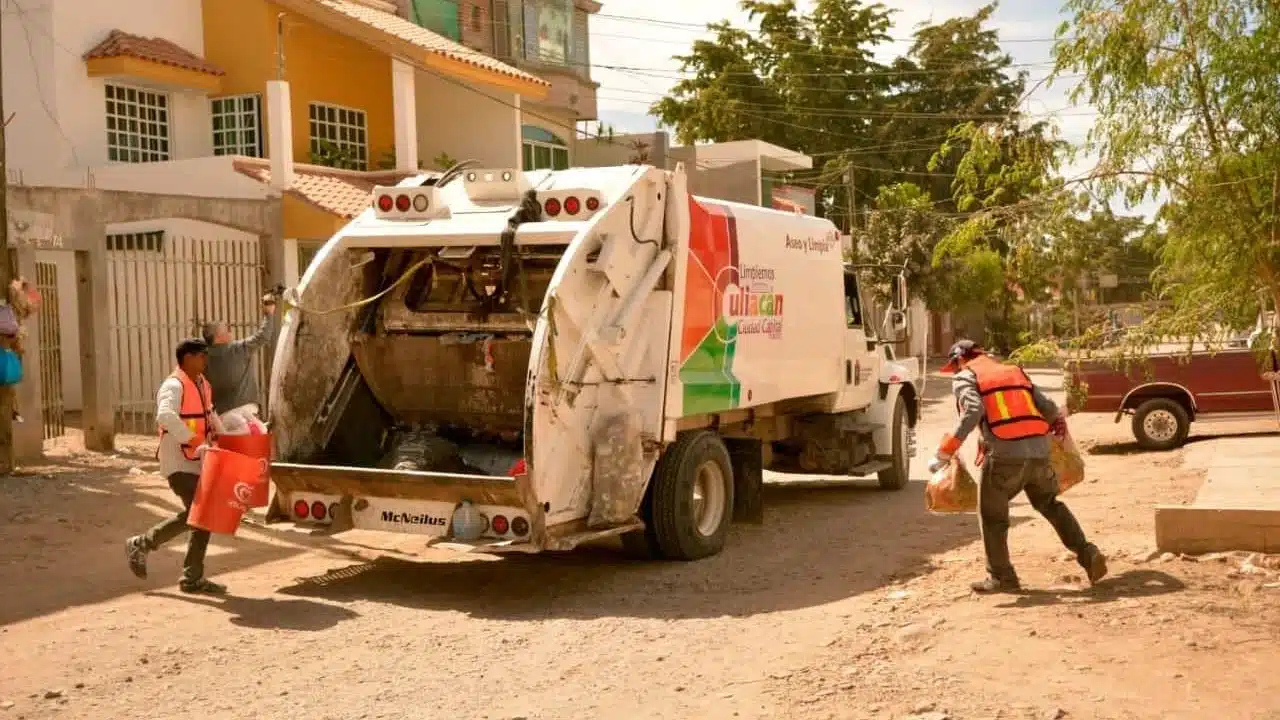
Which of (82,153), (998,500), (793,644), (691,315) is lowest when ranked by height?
(793,644)

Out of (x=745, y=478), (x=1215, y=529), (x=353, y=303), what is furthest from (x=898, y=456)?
(x=353, y=303)

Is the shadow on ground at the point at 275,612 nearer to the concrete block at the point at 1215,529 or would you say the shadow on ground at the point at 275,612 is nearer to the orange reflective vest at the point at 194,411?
the orange reflective vest at the point at 194,411

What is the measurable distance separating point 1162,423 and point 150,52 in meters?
14.1

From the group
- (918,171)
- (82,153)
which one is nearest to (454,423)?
(82,153)

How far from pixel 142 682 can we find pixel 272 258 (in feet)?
38.2

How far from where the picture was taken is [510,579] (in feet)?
30.4

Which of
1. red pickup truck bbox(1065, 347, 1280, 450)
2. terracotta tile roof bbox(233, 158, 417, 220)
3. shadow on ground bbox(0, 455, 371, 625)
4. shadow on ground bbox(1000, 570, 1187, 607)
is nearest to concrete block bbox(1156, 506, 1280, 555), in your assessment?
shadow on ground bbox(1000, 570, 1187, 607)

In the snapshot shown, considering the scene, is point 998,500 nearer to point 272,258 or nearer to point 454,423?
point 454,423

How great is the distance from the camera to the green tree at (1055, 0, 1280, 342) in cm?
947

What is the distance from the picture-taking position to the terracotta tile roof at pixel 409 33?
71.5 ft

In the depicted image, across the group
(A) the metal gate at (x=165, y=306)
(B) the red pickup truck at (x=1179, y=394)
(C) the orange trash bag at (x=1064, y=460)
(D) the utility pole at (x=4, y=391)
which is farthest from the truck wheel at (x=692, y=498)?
(A) the metal gate at (x=165, y=306)

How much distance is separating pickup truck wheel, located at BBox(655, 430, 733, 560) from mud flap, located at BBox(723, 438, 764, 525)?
58 centimetres

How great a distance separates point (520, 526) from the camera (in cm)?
818

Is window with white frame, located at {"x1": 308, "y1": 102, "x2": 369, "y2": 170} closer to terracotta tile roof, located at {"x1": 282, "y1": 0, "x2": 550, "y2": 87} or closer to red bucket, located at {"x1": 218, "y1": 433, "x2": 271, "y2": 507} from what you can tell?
terracotta tile roof, located at {"x1": 282, "y1": 0, "x2": 550, "y2": 87}
